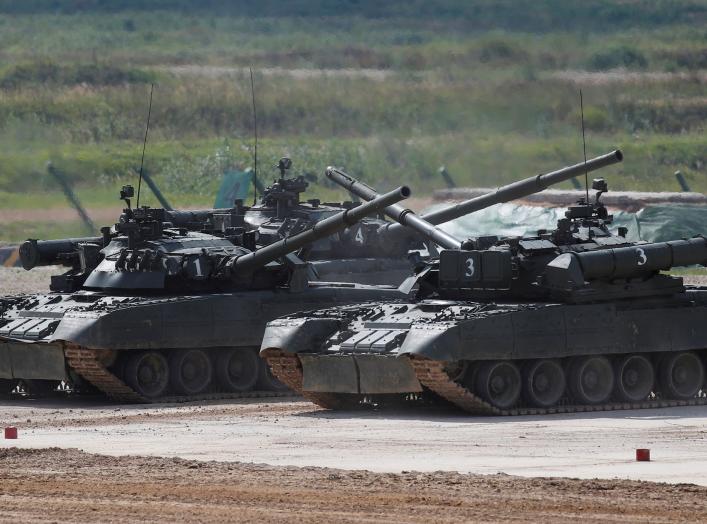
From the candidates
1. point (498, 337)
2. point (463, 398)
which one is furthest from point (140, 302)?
point (498, 337)

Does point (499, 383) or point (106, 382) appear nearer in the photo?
point (499, 383)

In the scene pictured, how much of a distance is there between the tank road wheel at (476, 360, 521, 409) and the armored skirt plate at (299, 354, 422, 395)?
885 mm

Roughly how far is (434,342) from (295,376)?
10.2ft

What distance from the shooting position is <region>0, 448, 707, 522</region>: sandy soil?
59.0 feet

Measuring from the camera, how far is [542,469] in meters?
21.2

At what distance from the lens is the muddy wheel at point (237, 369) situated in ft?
105

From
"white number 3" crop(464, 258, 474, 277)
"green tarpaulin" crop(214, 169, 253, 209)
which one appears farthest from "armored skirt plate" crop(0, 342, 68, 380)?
"green tarpaulin" crop(214, 169, 253, 209)

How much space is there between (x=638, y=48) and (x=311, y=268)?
2123cm

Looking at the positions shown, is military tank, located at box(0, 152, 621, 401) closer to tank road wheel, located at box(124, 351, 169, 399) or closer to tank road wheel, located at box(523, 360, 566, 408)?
tank road wheel, located at box(124, 351, 169, 399)

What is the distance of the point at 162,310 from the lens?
31.0 meters

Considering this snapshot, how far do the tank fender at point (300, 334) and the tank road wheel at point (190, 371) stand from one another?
124 inches

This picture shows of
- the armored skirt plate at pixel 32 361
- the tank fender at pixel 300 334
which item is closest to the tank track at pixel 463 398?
the tank fender at pixel 300 334

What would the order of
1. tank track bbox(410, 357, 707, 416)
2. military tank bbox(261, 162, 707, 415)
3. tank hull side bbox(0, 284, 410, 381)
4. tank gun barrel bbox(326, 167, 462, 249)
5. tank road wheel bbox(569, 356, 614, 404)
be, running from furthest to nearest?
tank gun barrel bbox(326, 167, 462, 249) < tank hull side bbox(0, 284, 410, 381) < tank road wheel bbox(569, 356, 614, 404) < military tank bbox(261, 162, 707, 415) < tank track bbox(410, 357, 707, 416)

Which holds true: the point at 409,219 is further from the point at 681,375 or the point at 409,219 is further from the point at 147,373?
the point at 681,375
